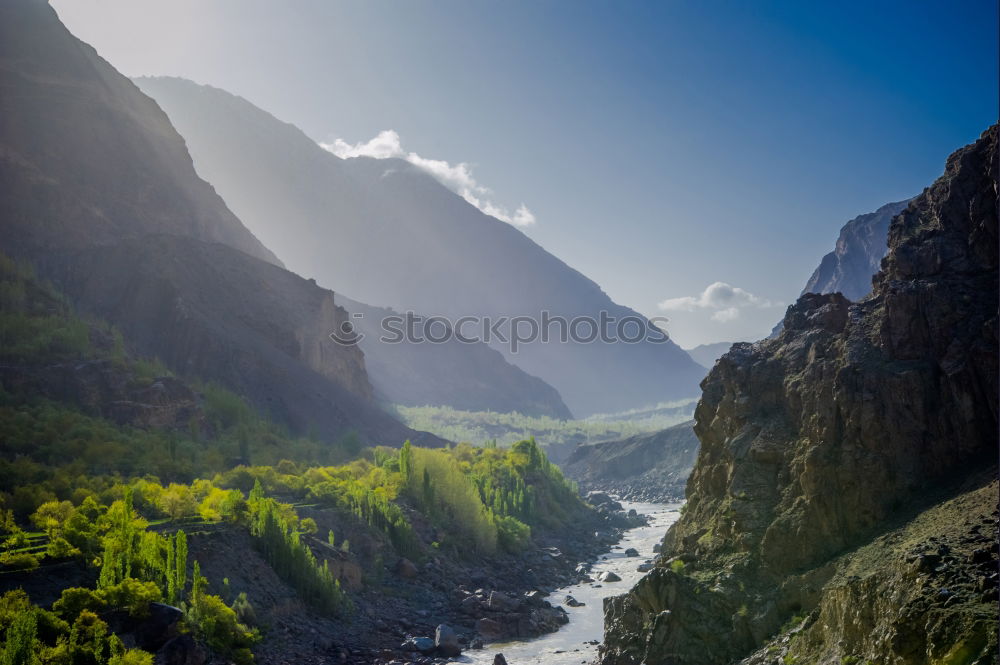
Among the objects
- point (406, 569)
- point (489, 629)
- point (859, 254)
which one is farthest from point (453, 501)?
point (859, 254)

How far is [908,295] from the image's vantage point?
25.0 meters

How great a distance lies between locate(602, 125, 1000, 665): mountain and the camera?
59.7ft

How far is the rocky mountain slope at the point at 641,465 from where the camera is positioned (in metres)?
132

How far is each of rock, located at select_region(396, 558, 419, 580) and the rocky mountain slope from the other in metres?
82.5

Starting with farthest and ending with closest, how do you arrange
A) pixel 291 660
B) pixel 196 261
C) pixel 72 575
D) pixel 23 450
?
1. pixel 196 261
2. pixel 23 450
3. pixel 291 660
4. pixel 72 575

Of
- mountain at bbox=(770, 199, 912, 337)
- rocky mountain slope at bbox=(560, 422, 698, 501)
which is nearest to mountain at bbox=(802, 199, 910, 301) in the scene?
mountain at bbox=(770, 199, 912, 337)

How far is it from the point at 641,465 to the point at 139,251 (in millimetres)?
105985

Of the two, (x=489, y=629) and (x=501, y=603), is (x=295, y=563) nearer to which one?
(x=489, y=629)

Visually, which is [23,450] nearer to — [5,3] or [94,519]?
[94,519]

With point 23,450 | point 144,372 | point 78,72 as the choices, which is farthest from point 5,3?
point 23,450

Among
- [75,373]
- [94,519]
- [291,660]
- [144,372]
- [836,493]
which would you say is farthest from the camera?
[144,372]

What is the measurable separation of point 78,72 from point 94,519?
119 meters

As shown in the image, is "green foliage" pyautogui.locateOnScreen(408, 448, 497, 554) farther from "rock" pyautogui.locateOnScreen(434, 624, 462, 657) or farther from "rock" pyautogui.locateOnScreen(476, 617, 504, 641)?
"rock" pyautogui.locateOnScreen(434, 624, 462, 657)

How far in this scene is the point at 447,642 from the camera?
37.1 meters
